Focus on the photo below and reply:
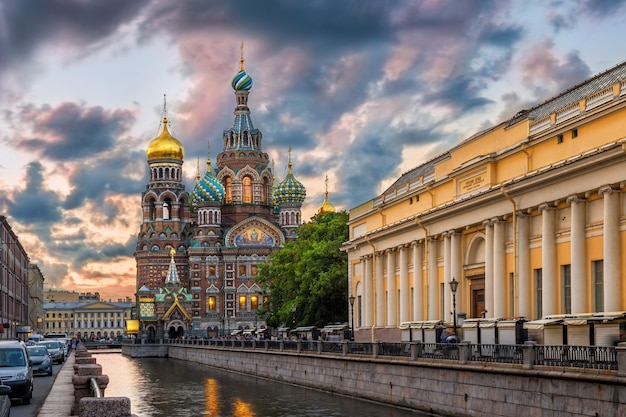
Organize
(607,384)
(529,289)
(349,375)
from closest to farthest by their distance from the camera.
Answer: (607,384), (529,289), (349,375)

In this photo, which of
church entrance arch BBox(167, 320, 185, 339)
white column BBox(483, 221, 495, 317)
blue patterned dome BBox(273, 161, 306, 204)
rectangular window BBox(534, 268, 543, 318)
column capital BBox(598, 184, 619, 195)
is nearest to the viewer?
column capital BBox(598, 184, 619, 195)

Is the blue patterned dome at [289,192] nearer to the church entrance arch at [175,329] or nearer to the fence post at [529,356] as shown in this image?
the church entrance arch at [175,329]

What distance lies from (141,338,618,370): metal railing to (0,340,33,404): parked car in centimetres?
1339

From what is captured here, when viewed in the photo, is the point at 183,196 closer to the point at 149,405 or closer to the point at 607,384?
the point at 149,405

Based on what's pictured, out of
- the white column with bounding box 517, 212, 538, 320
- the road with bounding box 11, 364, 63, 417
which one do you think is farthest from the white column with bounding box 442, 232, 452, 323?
the road with bounding box 11, 364, 63, 417

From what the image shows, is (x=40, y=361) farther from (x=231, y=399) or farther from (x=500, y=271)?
(x=500, y=271)

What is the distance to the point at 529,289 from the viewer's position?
3912 centimetres

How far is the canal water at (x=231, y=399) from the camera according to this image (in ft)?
130

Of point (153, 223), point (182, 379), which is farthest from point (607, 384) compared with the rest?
point (153, 223)

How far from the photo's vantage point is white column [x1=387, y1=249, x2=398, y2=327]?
2242 inches

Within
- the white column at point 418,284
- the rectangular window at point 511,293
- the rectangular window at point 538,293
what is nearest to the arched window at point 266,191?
the white column at point 418,284

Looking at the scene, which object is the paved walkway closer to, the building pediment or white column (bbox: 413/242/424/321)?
white column (bbox: 413/242/424/321)

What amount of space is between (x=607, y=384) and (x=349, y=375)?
2169cm

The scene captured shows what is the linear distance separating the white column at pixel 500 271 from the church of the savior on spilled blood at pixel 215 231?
120767 millimetres
